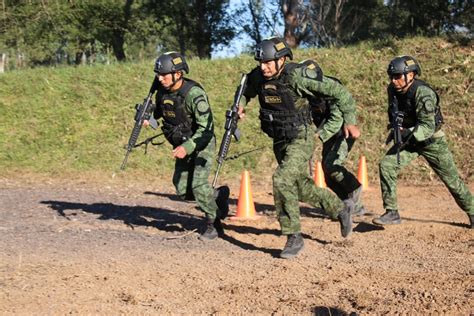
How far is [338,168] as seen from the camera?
7371 millimetres

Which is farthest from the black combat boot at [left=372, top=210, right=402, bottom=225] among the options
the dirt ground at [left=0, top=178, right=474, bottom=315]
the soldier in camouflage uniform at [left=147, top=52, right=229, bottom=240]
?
the soldier in camouflage uniform at [left=147, top=52, right=229, bottom=240]

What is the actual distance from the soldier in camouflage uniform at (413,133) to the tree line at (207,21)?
43.4ft

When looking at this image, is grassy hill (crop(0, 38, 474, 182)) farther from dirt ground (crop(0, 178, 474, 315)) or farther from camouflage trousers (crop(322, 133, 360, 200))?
camouflage trousers (crop(322, 133, 360, 200))

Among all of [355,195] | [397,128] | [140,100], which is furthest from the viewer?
[140,100]

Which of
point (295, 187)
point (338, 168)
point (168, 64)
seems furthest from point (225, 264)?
point (338, 168)

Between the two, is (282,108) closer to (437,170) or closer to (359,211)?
(437,170)

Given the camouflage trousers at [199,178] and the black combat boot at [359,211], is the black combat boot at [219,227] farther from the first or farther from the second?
the black combat boot at [359,211]

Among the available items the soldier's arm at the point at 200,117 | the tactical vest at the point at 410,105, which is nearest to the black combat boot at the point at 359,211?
the tactical vest at the point at 410,105

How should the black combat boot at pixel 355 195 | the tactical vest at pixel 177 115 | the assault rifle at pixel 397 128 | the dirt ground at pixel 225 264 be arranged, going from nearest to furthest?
the dirt ground at pixel 225 264 → the tactical vest at pixel 177 115 → the assault rifle at pixel 397 128 → the black combat boot at pixel 355 195

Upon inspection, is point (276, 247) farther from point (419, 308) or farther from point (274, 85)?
point (419, 308)

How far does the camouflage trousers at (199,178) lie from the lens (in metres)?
6.59

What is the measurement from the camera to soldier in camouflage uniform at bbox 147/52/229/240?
6.41 meters

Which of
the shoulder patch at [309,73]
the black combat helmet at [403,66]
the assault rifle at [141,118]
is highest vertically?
the black combat helmet at [403,66]

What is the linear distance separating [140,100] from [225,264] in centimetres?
1031
